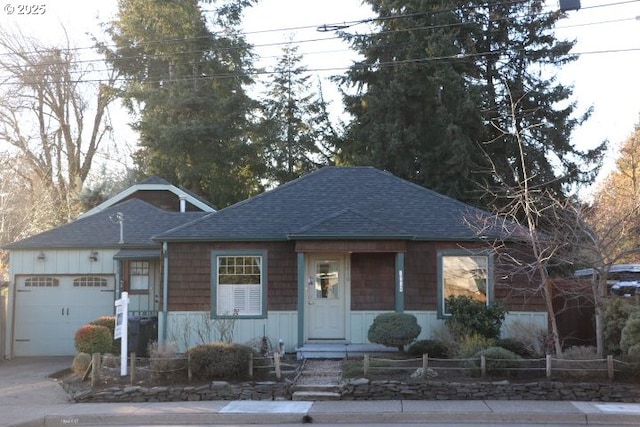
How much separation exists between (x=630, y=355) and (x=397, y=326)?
4.67 meters

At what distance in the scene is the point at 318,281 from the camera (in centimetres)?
1731

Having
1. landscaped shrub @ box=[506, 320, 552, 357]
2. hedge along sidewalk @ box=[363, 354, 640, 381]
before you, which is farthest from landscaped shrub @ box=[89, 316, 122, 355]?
landscaped shrub @ box=[506, 320, 552, 357]

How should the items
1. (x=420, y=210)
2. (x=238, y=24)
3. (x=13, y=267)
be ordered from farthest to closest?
1. (x=238, y=24)
2. (x=13, y=267)
3. (x=420, y=210)

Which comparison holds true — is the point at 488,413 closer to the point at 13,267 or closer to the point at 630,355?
Answer: the point at 630,355

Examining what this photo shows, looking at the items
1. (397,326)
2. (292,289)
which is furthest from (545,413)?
(292,289)

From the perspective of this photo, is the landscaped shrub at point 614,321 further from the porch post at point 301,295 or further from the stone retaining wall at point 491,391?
the porch post at point 301,295

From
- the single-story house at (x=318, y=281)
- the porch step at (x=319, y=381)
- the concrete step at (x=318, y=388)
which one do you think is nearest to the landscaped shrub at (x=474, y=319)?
the single-story house at (x=318, y=281)

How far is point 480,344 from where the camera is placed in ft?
46.4

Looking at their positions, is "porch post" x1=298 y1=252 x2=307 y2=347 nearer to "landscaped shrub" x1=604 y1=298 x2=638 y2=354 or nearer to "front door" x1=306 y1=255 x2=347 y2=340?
"front door" x1=306 y1=255 x2=347 y2=340

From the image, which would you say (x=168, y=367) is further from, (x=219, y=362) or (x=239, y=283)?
(x=239, y=283)

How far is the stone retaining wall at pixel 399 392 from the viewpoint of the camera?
11.9 meters

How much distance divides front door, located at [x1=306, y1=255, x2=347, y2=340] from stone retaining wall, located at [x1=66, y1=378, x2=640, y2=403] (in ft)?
14.5

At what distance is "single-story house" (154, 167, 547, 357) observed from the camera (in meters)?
16.7

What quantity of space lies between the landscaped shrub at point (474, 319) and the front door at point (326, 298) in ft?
9.27
